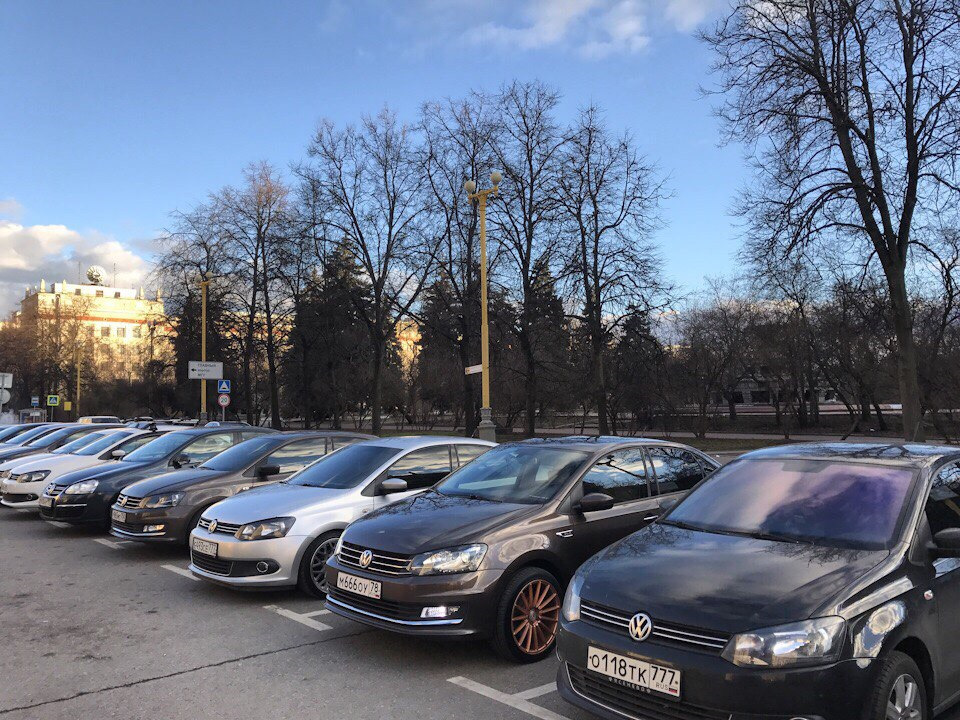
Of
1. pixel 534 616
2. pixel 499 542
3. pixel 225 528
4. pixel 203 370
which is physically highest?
pixel 203 370

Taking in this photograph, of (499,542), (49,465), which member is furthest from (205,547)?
(49,465)

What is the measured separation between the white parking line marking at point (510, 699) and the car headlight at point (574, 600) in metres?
0.71

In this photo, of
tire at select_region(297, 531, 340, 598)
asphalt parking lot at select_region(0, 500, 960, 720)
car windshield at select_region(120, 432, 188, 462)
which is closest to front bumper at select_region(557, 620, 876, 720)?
asphalt parking lot at select_region(0, 500, 960, 720)

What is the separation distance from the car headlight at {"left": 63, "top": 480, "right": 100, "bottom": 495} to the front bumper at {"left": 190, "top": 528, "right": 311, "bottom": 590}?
468 cm

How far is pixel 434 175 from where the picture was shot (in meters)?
29.2

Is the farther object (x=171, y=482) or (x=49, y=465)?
(x=49, y=465)

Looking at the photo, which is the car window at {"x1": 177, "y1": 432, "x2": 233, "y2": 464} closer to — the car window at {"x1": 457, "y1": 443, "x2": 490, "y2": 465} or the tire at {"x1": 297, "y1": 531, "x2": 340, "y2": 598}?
the car window at {"x1": 457, "y1": 443, "x2": 490, "y2": 465}

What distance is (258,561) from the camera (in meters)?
6.67

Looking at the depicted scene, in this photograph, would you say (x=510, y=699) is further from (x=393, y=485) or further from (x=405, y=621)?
(x=393, y=485)

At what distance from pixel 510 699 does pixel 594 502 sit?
4.94 ft

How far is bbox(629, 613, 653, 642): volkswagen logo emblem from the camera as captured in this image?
138 inches

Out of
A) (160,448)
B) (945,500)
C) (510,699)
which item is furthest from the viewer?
(160,448)

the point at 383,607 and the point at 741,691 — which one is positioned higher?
the point at 741,691

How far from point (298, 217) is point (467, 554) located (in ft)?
102
